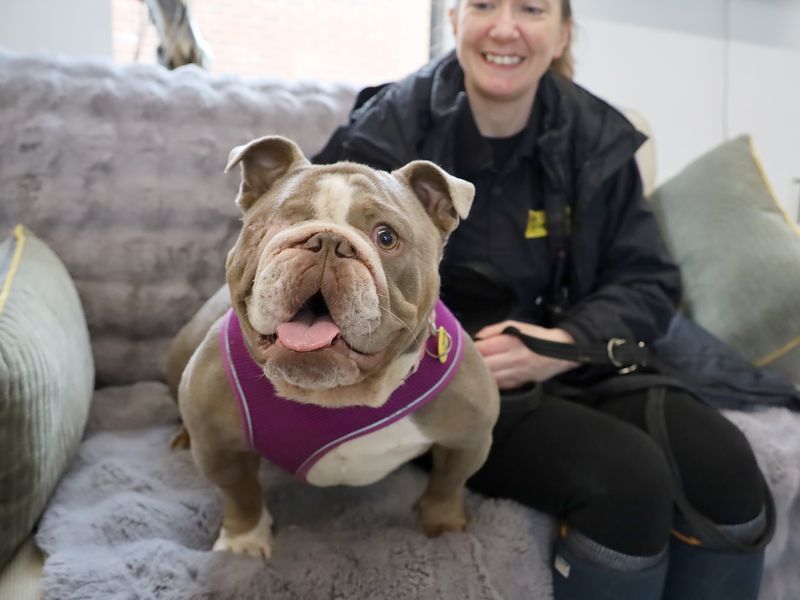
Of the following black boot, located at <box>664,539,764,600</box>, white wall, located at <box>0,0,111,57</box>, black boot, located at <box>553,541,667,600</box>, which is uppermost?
white wall, located at <box>0,0,111,57</box>

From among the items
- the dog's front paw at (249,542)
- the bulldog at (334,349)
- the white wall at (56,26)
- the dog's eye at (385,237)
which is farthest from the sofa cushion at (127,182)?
the dog's eye at (385,237)

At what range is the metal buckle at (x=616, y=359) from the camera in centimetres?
123

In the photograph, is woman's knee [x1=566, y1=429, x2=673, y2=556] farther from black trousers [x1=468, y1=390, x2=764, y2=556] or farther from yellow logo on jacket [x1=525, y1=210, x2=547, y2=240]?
yellow logo on jacket [x1=525, y1=210, x2=547, y2=240]

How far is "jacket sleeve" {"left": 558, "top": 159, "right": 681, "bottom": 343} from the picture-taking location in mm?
1313

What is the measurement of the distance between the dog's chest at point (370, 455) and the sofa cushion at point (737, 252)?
0.80m

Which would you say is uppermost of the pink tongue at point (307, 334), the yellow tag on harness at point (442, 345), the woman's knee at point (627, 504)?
the pink tongue at point (307, 334)

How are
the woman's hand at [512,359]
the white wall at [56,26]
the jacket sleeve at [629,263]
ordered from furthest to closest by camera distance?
the white wall at [56,26] → the jacket sleeve at [629,263] → the woman's hand at [512,359]

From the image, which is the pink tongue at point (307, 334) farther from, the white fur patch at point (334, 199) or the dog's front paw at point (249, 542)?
the dog's front paw at point (249, 542)

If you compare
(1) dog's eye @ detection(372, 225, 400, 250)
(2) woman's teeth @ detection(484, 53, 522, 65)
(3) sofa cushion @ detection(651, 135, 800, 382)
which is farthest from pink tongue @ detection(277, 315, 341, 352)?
(3) sofa cushion @ detection(651, 135, 800, 382)

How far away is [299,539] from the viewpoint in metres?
1.00

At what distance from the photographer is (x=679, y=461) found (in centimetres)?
112

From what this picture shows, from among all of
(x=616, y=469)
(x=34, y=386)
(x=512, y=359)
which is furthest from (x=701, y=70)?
(x=34, y=386)

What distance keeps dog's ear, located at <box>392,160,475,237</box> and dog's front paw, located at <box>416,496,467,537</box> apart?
17.2 inches

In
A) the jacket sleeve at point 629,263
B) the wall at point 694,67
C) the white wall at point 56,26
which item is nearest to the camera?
the jacket sleeve at point 629,263
